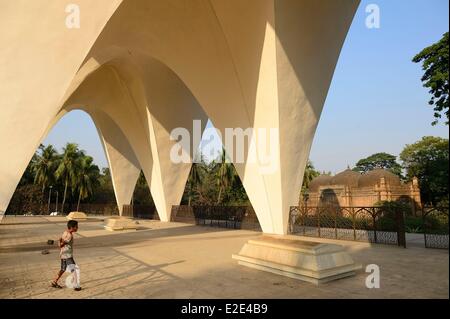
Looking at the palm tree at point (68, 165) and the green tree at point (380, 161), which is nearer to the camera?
the palm tree at point (68, 165)

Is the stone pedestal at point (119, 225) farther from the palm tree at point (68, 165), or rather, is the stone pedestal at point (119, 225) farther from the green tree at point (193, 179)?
the palm tree at point (68, 165)

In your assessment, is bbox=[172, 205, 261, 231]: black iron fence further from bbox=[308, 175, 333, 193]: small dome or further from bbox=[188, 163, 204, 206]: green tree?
bbox=[188, 163, 204, 206]: green tree

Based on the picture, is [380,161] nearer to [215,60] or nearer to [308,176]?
[308,176]

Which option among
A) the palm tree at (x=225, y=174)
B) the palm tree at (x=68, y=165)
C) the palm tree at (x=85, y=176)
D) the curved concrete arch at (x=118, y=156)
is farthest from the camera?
the palm tree at (x=85, y=176)

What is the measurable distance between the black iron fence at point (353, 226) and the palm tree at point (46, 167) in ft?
130

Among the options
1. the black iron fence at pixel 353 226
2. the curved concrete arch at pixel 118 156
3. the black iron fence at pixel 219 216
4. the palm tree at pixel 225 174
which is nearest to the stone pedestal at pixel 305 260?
the black iron fence at pixel 353 226

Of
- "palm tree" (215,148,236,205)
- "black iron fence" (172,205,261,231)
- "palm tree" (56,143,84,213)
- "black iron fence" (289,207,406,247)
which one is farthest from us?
"palm tree" (56,143,84,213)

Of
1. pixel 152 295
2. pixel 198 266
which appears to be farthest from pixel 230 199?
pixel 152 295

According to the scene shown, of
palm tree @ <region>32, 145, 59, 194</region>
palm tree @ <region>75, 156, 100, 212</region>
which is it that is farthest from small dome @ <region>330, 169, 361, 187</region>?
palm tree @ <region>32, 145, 59, 194</region>

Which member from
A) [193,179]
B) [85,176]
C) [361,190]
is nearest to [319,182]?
[361,190]

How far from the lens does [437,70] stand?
1750 cm

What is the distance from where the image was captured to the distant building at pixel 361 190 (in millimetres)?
28188

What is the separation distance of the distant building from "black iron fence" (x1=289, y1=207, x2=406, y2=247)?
32.0 feet

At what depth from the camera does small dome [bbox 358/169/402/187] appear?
3013 centimetres
